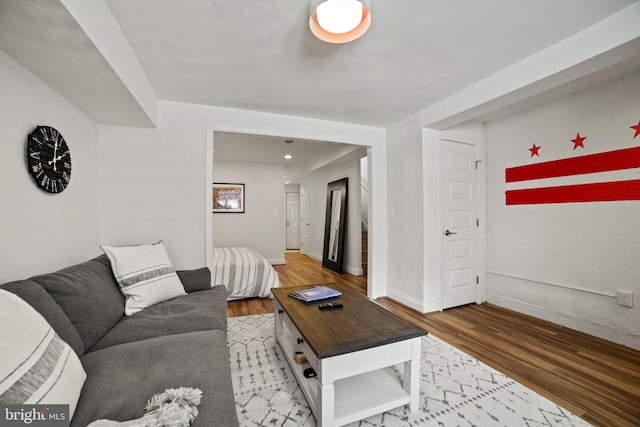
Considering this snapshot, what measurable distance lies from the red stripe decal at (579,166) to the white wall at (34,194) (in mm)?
4507

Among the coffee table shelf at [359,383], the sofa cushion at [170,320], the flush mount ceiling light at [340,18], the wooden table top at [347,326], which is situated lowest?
the coffee table shelf at [359,383]

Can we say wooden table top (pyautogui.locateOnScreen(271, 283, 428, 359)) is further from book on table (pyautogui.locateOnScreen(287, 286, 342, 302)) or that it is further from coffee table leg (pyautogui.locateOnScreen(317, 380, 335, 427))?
coffee table leg (pyautogui.locateOnScreen(317, 380, 335, 427))

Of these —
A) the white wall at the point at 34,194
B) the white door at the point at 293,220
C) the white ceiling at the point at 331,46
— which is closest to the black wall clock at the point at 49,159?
the white wall at the point at 34,194

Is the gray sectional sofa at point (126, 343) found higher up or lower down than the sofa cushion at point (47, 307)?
lower down

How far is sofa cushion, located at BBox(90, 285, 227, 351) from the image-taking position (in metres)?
1.52

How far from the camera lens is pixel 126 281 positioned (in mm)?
1872

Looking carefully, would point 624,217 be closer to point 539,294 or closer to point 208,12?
point 539,294

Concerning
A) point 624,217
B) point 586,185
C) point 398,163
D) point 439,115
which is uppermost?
point 439,115

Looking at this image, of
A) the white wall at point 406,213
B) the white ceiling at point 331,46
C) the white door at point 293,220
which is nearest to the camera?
the white ceiling at point 331,46

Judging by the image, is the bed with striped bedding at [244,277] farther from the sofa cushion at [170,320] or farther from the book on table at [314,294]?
the book on table at [314,294]

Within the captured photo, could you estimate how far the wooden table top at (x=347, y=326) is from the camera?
134cm

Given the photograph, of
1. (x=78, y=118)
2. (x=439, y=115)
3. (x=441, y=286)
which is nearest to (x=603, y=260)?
(x=441, y=286)

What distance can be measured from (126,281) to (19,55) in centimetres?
145

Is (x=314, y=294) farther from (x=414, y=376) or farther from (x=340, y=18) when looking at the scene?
(x=340, y=18)
